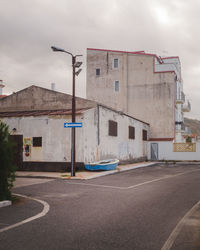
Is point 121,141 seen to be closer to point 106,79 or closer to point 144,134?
point 144,134

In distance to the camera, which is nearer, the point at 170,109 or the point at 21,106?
the point at 21,106

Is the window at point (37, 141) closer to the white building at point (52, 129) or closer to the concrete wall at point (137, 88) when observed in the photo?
the white building at point (52, 129)

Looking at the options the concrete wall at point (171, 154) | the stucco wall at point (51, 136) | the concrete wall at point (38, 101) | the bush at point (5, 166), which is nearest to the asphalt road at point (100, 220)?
the bush at point (5, 166)

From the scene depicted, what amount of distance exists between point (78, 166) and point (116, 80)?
2102 centimetres

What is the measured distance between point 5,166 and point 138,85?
30.7 metres

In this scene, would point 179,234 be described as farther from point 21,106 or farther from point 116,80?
point 116,80

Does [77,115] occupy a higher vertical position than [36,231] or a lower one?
higher

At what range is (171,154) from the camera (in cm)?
3666

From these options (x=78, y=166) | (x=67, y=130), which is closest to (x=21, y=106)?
(x=67, y=130)

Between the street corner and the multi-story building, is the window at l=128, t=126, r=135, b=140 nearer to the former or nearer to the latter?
the multi-story building

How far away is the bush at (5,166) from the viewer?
895 centimetres

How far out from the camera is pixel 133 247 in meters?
4.89

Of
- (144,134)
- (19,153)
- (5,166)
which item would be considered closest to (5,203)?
(5,166)

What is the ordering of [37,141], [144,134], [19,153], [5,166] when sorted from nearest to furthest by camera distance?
[5,166]
[37,141]
[19,153]
[144,134]
